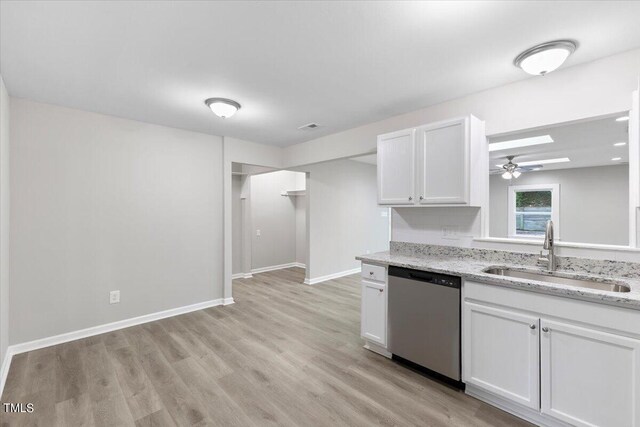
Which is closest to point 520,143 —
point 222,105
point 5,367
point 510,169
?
point 510,169

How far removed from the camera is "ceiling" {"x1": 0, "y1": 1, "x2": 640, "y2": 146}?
158 cm

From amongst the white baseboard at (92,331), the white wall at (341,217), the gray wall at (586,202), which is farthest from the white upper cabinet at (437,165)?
the white baseboard at (92,331)

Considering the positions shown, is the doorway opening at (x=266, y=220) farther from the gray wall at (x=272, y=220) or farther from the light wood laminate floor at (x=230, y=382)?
the light wood laminate floor at (x=230, y=382)

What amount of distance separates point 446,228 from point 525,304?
1.14 metres

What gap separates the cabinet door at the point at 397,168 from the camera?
2.80m

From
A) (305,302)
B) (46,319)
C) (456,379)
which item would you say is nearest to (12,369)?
(46,319)

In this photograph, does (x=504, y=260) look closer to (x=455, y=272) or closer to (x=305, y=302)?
(x=455, y=272)

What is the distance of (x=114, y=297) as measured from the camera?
3.34m

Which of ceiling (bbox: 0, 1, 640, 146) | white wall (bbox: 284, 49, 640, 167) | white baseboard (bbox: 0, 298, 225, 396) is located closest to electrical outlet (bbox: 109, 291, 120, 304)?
white baseboard (bbox: 0, 298, 225, 396)

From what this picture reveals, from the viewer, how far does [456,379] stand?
2.17m

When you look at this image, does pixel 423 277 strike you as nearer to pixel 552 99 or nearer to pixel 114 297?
pixel 552 99

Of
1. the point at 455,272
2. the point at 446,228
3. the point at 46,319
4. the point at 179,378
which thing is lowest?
the point at 179,378

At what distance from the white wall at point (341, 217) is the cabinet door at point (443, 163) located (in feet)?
9.40

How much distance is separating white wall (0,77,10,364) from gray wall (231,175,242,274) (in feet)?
10.7
